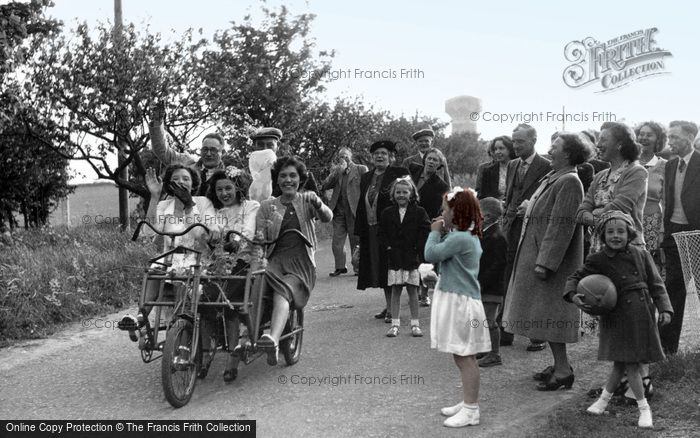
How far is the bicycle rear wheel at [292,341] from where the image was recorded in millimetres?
7094

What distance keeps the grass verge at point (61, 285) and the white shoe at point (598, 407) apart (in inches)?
173

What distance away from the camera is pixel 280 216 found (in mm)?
7121

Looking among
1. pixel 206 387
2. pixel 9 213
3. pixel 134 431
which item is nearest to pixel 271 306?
pixel 206 387

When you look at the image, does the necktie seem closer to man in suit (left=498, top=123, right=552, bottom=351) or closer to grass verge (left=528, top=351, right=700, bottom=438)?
man in suit (left=498, top=123, right=552, bottom=351)

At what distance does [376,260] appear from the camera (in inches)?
385

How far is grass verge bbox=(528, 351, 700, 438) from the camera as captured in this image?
5082 mm

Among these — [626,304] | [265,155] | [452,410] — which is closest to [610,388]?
[626,304]

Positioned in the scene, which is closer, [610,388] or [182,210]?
[610,388]

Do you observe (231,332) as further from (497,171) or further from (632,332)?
(497,171)

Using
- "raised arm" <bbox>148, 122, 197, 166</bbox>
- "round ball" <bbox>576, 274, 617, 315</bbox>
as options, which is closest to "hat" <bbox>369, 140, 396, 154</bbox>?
"raised arm" <bbox>148, 122, 197, 166</bbox>

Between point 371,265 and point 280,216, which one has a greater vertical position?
point 280,216

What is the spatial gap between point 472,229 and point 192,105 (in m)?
14.7

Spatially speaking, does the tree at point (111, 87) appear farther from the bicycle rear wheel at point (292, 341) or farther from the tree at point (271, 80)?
the bicycle rear wheel at point (292, 341)

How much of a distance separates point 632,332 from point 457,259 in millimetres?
1271
